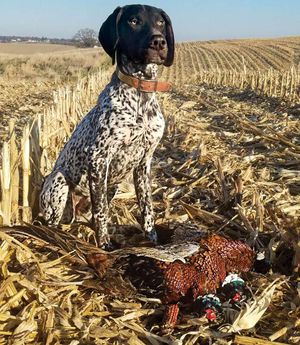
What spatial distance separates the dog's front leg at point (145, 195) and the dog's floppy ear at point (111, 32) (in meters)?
1.07

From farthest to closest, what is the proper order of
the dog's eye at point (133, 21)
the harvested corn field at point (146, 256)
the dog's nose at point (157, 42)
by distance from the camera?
the dog's eye at point (133, 21)
the dog's nose at point (157, 42)
the harvested corn field at point (146, 256)

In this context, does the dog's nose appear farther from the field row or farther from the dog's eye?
the field row

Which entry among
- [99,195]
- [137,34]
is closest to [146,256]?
[99,195]

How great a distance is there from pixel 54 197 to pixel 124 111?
3.48 ft

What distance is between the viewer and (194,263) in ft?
11.9

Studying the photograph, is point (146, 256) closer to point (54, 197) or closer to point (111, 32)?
point (54, 197)

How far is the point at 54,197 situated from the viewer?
440 centimetres

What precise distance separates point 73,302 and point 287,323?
58.0 inches

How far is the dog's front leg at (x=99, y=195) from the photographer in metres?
4.09

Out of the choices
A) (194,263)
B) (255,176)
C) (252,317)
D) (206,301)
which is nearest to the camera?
(252,317)

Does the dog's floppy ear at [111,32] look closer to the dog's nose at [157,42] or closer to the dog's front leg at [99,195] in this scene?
the dog's nose at [157,42]

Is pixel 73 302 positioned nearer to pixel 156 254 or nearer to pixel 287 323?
pixel 156 254

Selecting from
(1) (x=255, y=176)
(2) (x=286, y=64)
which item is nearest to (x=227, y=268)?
(1) (x=255, y=176)

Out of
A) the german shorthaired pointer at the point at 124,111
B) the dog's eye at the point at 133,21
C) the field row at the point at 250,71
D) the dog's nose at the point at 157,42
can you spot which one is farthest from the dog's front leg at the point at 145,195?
the field row at the point at 250,71
